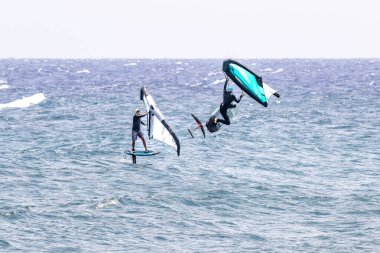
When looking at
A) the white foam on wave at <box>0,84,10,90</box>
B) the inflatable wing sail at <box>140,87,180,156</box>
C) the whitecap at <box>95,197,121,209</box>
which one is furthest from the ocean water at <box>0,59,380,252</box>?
the white foam on wave at <box>0,84,10,90</box>

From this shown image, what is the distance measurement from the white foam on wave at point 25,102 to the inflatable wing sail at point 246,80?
62.2 meters

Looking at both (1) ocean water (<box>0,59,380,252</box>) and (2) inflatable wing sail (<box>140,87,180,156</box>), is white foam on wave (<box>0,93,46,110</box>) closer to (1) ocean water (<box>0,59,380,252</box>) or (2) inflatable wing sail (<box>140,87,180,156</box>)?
(1) ocean water (<box>0,59,380,252</box>)

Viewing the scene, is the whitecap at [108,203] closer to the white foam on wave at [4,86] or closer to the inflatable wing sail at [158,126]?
the inflatable wing sail at [158,126]

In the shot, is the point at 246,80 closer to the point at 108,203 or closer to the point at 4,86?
the point at 108,203

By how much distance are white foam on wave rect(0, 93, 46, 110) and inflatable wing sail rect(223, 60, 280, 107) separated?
6224 cm

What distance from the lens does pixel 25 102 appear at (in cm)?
8844

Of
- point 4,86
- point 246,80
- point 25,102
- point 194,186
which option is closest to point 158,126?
point 246,80

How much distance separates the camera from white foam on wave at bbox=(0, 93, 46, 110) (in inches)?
3319

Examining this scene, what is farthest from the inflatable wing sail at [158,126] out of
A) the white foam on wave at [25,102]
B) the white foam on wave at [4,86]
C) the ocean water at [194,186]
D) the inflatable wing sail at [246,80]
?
the white foam on wave at [4,86]

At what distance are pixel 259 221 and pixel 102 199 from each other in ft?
29.5

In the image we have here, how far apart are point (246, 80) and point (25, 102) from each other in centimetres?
6816

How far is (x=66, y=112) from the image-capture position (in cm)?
7706

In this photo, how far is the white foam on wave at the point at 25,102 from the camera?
84.3 metres

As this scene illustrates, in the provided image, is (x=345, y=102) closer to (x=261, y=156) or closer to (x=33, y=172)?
(x=261, y=156)
